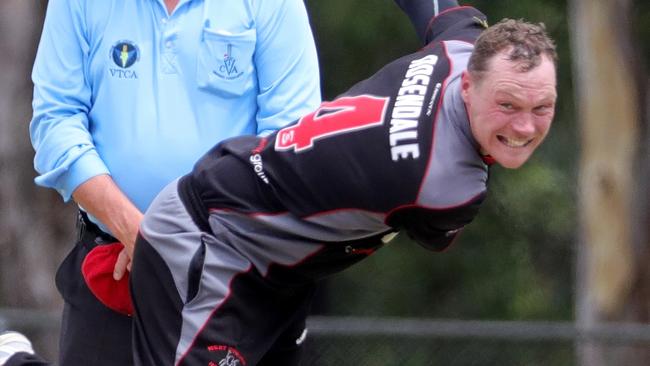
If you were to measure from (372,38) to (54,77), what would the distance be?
1069 cm

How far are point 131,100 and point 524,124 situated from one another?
1196 mm

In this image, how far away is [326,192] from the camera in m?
4.07

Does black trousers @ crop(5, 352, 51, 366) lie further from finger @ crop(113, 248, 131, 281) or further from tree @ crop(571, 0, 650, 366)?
tree @ crop(571, 0, 650, 366)

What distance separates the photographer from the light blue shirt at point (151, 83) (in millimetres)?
4344

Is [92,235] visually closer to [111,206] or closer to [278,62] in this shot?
[111,206]

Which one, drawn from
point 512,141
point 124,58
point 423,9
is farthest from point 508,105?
point 124,58

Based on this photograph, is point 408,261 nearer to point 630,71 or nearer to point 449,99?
point 630,71

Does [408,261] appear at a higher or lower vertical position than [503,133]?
lower

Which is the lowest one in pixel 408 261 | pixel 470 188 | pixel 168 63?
pixel 408 261

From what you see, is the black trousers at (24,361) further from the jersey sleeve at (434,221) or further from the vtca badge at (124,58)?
the jersey sleeve at (434,221)

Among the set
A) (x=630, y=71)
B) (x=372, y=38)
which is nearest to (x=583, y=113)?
(x=630, y=71)

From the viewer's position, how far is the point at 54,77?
4.41 m

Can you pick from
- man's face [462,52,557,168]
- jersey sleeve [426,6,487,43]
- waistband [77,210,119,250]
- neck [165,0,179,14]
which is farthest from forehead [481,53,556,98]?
waistband [77,210,119,250]

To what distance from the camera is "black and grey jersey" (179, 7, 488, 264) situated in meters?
3.97
